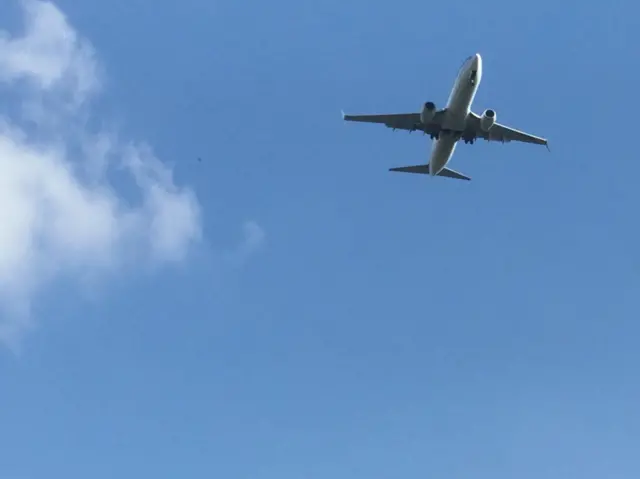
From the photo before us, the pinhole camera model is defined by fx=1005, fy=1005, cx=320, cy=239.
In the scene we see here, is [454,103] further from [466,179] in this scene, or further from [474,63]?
[466,179]

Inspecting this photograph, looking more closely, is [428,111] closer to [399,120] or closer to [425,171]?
[399,120]

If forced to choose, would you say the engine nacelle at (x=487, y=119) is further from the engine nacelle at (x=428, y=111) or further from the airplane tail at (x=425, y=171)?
the airplane tail at (x=425, y=171)

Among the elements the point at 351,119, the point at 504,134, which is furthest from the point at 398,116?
the point at 504,134

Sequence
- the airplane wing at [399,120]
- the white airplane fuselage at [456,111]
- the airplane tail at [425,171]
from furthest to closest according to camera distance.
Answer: the airplane tail at [425,171] < the airplane wing at [399,120] < the white airplane fuselage at [456,111]

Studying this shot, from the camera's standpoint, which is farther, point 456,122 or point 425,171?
point 425,171

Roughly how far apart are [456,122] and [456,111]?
1340mm

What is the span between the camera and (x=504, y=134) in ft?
271

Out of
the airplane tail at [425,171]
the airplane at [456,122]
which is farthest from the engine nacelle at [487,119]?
the airplane tail at [425,171]

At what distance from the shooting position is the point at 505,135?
272ft

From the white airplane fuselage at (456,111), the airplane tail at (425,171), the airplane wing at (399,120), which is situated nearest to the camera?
the white airplane fuselage at (456,111)

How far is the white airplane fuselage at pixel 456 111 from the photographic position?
73.5m

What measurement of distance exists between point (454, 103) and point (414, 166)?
41.0 ft

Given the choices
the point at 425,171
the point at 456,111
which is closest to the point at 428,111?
the point at 456,111

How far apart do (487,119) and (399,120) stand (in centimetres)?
717
